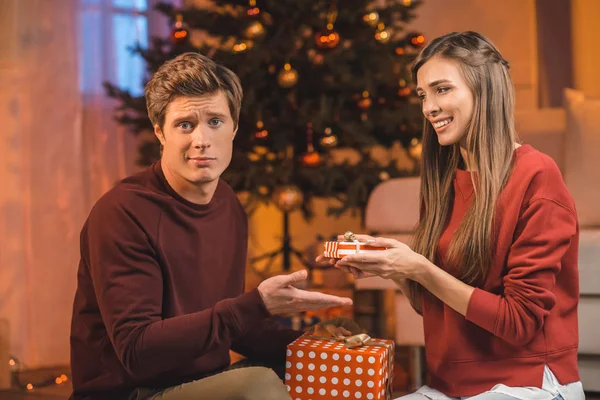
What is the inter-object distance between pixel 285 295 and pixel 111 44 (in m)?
2.79

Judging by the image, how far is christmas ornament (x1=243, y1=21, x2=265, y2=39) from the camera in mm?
3584

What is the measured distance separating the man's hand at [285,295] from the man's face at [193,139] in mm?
291

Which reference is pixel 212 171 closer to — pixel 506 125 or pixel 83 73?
pixel 506 125

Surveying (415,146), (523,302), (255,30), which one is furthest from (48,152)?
(523,302)

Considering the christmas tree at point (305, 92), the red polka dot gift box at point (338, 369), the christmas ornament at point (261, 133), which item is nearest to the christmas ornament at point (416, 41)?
the christmas tree at point (305, 92)

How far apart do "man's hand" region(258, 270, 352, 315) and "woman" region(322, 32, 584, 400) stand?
0.31 ft

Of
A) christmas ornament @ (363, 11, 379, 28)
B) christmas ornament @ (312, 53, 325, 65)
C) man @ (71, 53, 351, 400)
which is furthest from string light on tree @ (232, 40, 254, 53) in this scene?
man @ (71, 53, 351, 400)

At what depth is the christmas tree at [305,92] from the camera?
3582 millimetres

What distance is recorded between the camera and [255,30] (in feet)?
11.8

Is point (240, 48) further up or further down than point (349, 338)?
further up

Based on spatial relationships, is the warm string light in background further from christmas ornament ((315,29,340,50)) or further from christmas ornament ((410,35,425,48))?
christmas ornament ((410,35,425,48))

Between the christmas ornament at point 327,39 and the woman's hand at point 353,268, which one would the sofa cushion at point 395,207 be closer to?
the christmas ornament at point 327,39

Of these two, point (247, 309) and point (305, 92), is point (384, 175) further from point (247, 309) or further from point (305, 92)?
point (247, 309)

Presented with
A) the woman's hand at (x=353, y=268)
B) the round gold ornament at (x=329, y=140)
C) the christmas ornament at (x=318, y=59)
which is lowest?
the woman's hand at (x=353, y=268)
